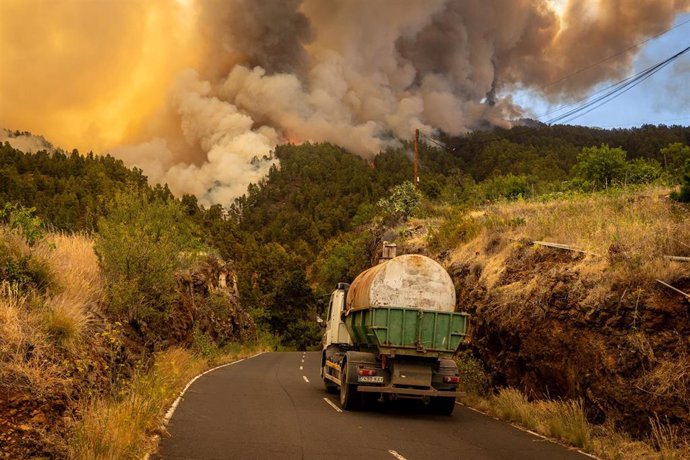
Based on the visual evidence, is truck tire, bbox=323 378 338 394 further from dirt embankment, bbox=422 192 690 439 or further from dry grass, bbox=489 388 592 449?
dry grass, bbox=489 388 592 449

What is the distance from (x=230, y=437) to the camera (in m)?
9.41

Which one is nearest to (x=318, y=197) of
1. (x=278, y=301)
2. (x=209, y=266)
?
(x=278, y=301)

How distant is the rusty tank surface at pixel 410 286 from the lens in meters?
13.4

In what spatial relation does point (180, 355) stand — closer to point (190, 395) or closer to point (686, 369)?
point (190, 395)

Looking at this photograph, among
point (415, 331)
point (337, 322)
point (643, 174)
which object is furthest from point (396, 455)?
point (643, 174)

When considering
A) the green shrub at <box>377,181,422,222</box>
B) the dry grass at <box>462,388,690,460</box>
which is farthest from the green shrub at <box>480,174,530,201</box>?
the dry grass at <box>462,388,690,460</box>

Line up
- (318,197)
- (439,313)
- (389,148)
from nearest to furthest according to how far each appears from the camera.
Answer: (439,313) < (318,197) < (389,148)

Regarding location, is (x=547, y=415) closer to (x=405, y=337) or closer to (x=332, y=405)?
(x=405, y=337)

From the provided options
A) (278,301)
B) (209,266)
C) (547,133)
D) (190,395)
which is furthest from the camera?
(547,133)

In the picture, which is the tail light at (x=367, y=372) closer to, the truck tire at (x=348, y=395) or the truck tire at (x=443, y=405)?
the truck tire at (x=348, y=395)

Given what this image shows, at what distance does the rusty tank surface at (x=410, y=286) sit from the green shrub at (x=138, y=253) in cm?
729

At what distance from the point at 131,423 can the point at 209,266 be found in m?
32.3


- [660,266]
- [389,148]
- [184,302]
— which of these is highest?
[389,148]

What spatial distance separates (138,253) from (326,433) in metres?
10.7
